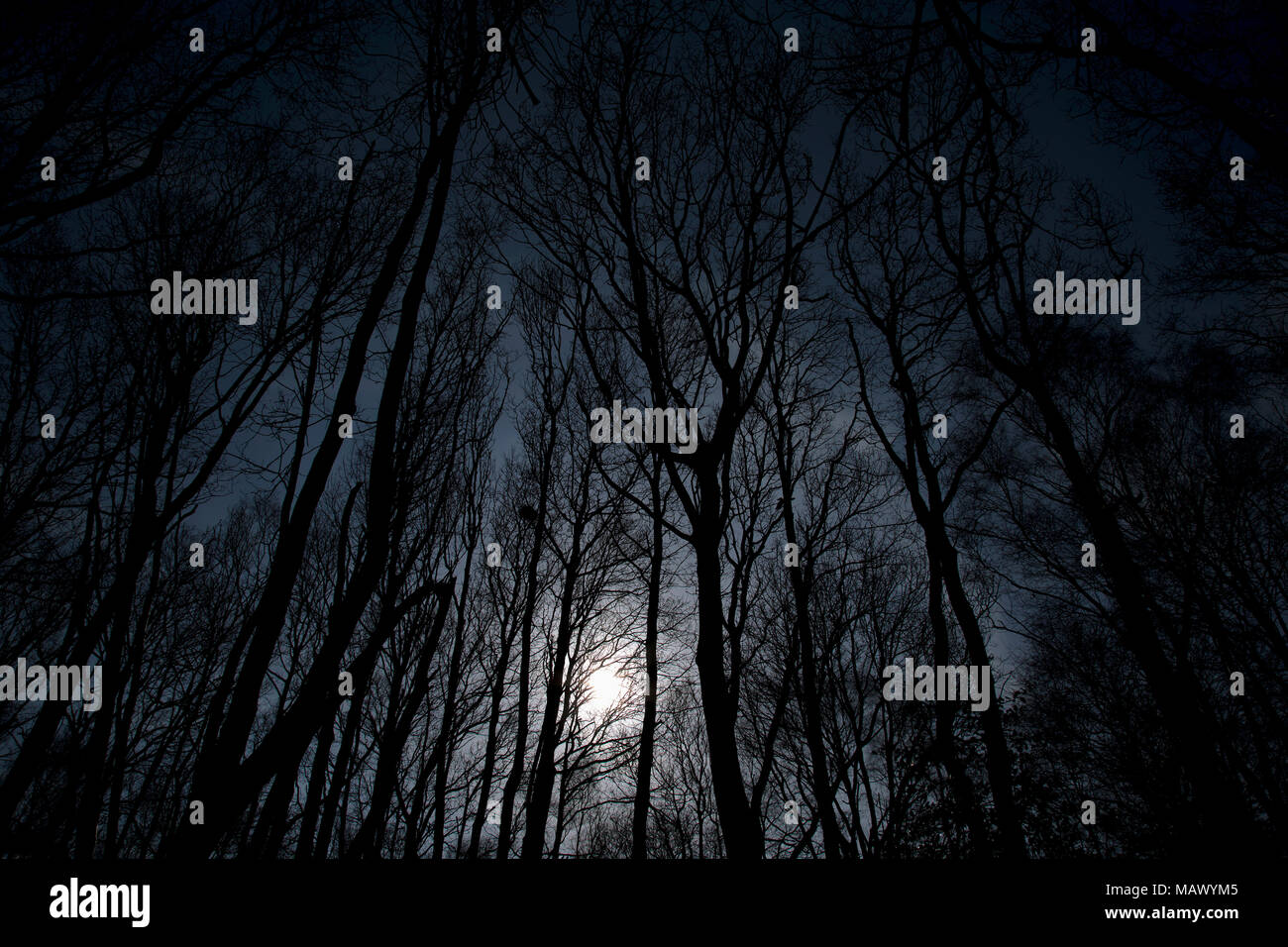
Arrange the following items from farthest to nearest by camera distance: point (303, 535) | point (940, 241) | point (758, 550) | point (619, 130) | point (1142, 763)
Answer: point (1142, 763), point (758, 550), point (940, 241), point (619, 130), point (303, 535)

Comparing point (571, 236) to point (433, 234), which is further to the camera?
point (571, 236)

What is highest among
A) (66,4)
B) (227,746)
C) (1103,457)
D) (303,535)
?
(66,4)

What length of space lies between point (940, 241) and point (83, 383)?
12.5 m

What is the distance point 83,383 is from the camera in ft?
24.9

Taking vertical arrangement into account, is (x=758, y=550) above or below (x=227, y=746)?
above

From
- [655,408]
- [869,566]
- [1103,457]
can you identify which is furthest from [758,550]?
[1103,457]

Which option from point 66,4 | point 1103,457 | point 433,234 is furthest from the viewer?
point 1103,457

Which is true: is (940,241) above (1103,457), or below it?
above

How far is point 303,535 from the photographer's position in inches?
81.0

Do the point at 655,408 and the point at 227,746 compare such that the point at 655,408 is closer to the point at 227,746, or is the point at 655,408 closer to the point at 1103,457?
the point at 227,746
